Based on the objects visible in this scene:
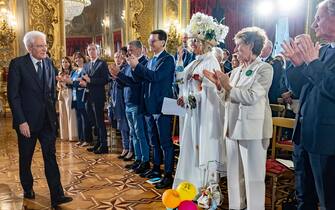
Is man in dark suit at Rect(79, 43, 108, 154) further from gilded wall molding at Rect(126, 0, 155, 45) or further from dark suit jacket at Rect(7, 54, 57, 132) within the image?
gilded wall molding at Rect(126, 0, 155, 45)

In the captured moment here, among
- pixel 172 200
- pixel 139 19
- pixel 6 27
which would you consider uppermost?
pixel 139 19

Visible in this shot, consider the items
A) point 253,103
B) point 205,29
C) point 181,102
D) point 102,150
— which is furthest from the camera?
point 102,150

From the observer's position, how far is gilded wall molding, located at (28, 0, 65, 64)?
8344 millimetres

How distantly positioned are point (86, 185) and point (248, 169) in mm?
1844

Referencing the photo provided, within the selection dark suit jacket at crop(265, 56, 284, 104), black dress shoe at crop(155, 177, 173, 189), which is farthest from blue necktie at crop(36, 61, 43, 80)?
dark suit jacket at crop(265, 56, 284, 104)

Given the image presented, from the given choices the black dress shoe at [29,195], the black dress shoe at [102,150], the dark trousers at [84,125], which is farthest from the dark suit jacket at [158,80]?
the dark trousers at [84,125]

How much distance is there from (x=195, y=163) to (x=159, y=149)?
77 cm

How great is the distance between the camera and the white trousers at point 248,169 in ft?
7.64

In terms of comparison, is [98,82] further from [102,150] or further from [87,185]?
[87,185]

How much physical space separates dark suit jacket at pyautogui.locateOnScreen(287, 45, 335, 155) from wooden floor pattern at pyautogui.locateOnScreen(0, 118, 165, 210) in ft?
5.19

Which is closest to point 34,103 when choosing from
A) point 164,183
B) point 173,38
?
point 164,183

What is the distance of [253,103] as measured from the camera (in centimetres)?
225

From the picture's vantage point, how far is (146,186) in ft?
11.2

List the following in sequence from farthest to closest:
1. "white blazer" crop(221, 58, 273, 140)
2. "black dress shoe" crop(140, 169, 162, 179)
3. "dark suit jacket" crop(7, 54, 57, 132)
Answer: "black dress shoe" crop(140, 169, 162, 179), "dark suit jacket" crop(7, 54, 57, 132), "white blazer" crop(221, 58, 273, 140)
